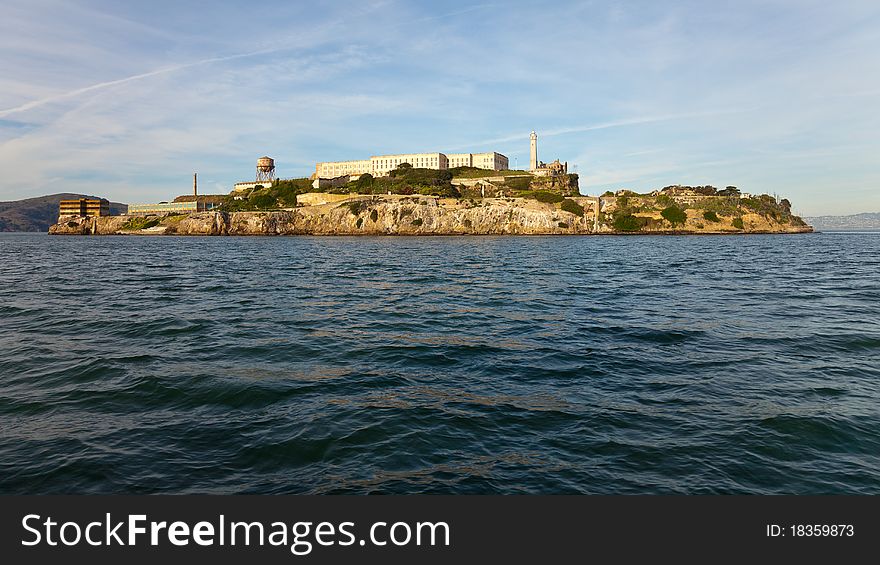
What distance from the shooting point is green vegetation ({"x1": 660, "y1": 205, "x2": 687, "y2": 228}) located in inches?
7234

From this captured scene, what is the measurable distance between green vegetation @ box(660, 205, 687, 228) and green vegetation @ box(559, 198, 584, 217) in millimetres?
32961

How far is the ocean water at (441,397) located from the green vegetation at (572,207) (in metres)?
150

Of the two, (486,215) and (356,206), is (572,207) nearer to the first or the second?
(486,215)

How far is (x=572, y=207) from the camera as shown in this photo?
578 ft

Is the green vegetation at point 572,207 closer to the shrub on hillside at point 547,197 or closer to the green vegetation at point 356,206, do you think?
the shrub on hillside at point 547,197

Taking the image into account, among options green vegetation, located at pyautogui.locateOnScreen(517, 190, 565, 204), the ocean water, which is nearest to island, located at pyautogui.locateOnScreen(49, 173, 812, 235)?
green vegetation, located at pyautogui.locateOnScreen(517, 190, 565, 204)

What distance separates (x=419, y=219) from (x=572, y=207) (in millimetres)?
54904

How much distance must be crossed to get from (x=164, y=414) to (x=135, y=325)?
12.8 meters

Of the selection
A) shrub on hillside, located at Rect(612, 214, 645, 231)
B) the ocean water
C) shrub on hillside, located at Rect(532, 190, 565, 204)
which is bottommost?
the ocean water

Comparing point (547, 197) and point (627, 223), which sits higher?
point (547, 197)

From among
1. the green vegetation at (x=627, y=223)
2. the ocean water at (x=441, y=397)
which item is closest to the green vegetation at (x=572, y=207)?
the green vegetation at (x=627, y=223)

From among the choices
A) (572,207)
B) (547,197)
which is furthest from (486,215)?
(572,207)

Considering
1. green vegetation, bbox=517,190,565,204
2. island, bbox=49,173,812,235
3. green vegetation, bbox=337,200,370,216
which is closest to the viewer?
island, bbox=49,173,812,235

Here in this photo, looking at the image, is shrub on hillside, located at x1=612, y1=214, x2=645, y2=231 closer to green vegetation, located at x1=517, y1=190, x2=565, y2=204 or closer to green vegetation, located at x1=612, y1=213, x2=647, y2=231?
green vegetation, located at x1=612, y1=213, x2=647, y2=231
